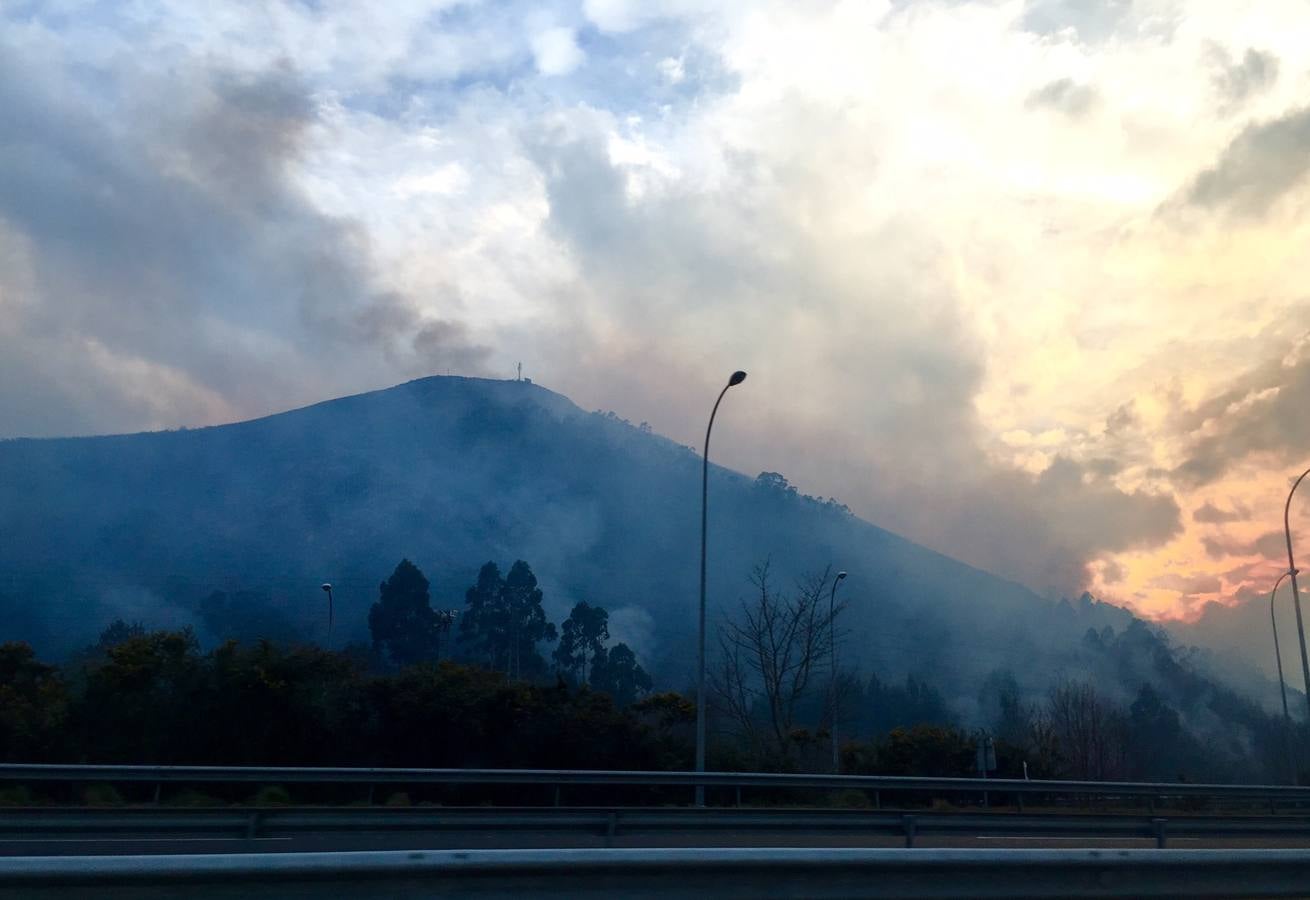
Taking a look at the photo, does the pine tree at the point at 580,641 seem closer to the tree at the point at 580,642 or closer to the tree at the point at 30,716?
the tree at the point at 580,642

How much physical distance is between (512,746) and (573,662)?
103351 mm

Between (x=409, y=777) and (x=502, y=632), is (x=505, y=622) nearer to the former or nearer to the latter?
(x=502, y=632)

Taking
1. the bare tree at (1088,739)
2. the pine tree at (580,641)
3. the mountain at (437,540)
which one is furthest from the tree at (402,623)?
the bare tree at (1088,739)

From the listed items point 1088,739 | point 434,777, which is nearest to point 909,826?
point 434,777

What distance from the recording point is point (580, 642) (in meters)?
128

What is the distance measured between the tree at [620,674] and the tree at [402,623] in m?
21.5

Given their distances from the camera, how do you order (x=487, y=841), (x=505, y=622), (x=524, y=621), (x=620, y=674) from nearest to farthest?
(x=487, y=841) < (x=620, y=674) < (x=505, y=622) < (x=524, y=621)

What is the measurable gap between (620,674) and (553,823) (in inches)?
4412

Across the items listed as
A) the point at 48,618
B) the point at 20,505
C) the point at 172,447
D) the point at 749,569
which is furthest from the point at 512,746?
the point at 172,447

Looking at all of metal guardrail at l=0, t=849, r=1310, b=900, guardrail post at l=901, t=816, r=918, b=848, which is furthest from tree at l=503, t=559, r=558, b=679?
metal guardrail at l=0, t=849, r=1310, b=900

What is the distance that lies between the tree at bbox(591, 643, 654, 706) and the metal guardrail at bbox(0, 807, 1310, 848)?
103810 mm

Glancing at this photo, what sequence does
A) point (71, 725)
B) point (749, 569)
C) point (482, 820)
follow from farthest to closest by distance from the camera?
point (749, 569)
point (71, 725)
point (482, 820)

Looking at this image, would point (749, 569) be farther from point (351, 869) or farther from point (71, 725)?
point (351, 869)

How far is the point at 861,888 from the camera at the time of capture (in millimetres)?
4773
